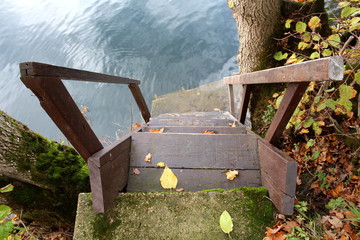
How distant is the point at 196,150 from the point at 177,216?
0.72 meters

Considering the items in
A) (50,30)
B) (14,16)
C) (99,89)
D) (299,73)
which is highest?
(299,73)

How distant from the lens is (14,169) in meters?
1.74

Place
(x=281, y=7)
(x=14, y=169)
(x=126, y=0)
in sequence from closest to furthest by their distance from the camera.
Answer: (x=14, y=169), (x=281, y=7), (x=126, y=0)

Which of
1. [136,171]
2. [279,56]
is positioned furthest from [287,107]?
[279,56]

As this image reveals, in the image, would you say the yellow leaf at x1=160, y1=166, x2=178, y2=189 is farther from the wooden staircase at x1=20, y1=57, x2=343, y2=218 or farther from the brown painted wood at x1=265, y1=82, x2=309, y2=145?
the brown painted wood at x1=265, y1=82, x2=309, y2=145

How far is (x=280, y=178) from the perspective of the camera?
1.37 meters

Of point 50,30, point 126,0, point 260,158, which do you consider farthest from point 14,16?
point 260,158

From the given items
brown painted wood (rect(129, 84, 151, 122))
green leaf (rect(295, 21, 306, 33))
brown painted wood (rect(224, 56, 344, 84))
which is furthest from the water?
brown painted wood (rect(224, 56, 344, 84))

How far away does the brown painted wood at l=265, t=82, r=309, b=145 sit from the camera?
1343 millimetres

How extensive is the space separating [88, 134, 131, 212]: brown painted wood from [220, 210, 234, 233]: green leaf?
78 centimetres

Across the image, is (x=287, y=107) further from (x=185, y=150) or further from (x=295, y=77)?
(x=185, y=150)

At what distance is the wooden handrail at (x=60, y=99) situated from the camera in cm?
99

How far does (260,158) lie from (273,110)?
1982 millimetres

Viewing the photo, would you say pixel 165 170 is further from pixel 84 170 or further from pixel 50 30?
pixel 50 30
